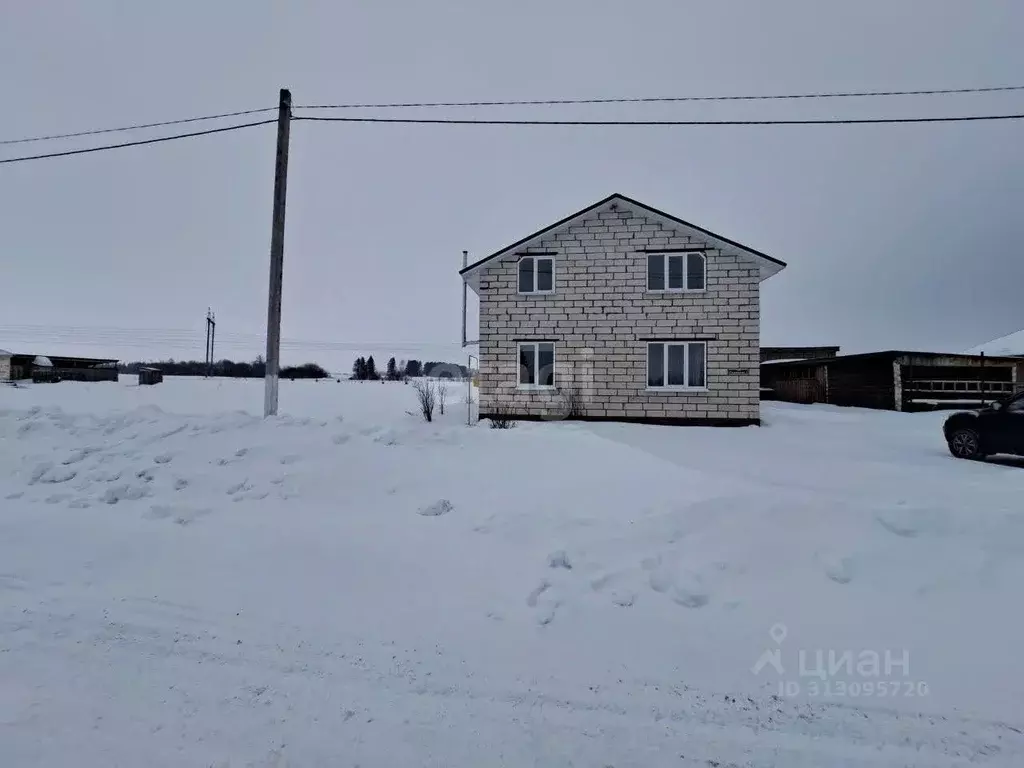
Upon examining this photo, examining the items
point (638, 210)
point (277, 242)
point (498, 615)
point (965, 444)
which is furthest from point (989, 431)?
point (277, 242)

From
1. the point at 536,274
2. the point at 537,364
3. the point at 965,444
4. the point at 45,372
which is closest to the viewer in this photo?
the point at 965,444

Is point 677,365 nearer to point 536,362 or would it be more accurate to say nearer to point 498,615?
point 536,362

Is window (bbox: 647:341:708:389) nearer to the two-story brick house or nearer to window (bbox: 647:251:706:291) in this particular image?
the two-story brick house

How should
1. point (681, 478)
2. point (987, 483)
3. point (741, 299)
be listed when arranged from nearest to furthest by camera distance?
1. point (681, 478)
2. point (987, 483)
3. point (741, 299)

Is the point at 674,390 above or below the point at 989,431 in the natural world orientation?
above

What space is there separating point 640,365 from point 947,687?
12371 mm

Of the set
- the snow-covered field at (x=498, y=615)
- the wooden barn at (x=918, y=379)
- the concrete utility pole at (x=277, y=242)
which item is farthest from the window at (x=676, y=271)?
the wooden barn at (x=918, y=379)

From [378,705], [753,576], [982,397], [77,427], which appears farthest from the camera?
[982,397]

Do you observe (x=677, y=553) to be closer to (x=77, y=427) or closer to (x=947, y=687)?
(x=947, y=687)

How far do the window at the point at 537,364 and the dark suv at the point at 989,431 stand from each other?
9968 mm

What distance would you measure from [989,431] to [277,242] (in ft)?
51.7

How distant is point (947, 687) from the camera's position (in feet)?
9.60

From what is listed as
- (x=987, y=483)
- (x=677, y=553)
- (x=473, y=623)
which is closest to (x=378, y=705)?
(x=473, y=623)

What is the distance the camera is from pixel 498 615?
376 cm
